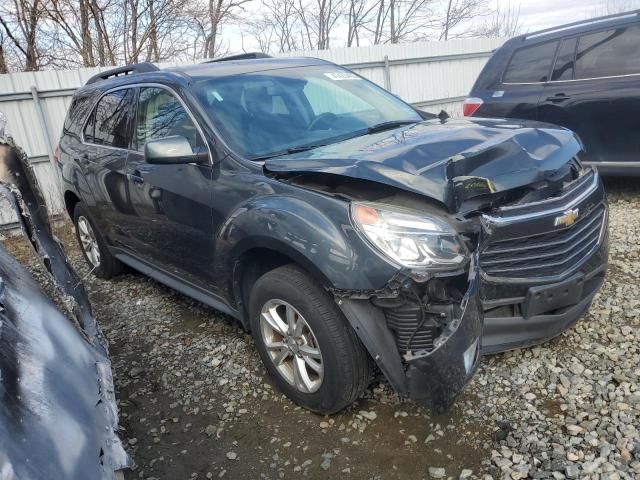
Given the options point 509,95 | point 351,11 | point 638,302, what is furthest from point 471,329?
point 351,11

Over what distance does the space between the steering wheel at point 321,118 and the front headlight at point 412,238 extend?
45.7 inches

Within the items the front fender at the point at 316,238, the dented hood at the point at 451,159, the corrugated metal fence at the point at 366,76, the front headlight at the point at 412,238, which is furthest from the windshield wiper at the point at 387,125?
the corrugated metal fence at the point at 366,76

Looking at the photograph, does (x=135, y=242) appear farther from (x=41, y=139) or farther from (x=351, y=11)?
(x=351, y=11)

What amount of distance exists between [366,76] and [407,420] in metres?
8.54

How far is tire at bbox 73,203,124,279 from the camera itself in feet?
15.8

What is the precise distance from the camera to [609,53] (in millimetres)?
5195

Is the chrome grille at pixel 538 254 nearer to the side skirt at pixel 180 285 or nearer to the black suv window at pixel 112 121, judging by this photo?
the side skirt at pixel 180 285

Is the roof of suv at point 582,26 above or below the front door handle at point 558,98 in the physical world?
above

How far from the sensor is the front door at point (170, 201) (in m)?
3.07

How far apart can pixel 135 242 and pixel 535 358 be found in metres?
2.95

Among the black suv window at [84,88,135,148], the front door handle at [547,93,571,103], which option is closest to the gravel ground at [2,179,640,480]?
the black suv window at [84,88,135,148]

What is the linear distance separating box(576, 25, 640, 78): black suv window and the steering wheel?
11.2 feet

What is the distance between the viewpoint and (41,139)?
7.98 metres

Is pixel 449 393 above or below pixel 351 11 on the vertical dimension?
below
